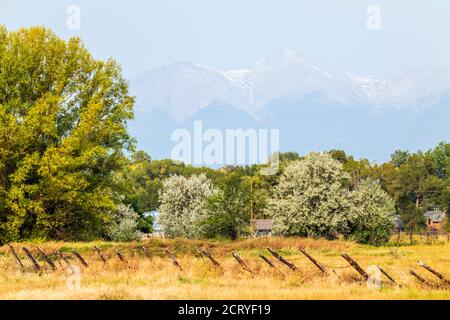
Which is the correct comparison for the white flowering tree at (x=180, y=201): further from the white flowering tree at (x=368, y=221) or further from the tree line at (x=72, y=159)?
the white flowering tree at (x=368, y=221)

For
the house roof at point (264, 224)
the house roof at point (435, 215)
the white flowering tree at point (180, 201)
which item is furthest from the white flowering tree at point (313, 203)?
the house roof at point (435, 215)

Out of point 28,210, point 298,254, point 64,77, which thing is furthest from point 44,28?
point 298,254

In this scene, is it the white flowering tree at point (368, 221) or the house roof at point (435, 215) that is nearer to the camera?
the white flowering tree at point (368, 221)

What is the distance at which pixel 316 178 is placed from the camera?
61812 mm

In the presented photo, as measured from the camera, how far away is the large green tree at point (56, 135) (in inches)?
1729

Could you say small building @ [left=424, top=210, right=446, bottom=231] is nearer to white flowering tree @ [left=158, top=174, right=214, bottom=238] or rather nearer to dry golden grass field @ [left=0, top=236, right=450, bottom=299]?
white flowering tree @ [left=158, top=174, right=214, bottom=238]

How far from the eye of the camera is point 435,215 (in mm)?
135875

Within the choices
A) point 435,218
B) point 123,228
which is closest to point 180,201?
point 123,228

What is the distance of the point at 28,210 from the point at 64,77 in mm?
9699

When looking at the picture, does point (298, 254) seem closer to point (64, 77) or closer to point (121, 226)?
point (64, 77)

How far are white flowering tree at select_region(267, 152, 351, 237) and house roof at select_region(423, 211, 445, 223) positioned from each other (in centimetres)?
7794

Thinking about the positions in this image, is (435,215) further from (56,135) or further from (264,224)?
(56,135)

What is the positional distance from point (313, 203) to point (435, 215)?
82.8 m

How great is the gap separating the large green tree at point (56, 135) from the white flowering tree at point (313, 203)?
17.9m
